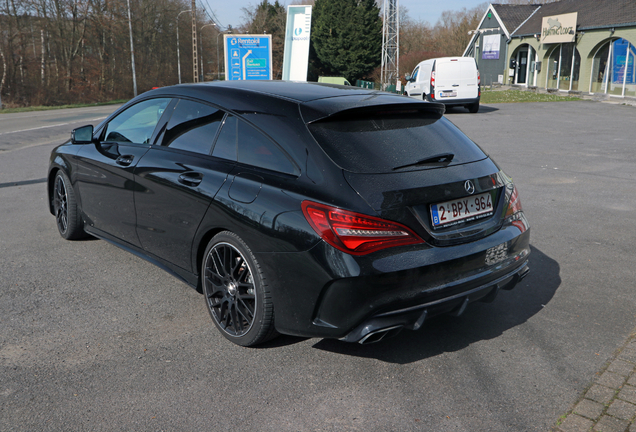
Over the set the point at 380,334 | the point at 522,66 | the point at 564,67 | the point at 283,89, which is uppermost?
the point at 522,66

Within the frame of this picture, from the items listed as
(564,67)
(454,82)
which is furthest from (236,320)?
(564,67)

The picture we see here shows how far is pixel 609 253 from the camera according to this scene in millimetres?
5449

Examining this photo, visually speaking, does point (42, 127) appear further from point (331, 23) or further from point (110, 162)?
point (331, 23)

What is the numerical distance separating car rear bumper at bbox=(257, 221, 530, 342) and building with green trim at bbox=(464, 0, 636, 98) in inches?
1189

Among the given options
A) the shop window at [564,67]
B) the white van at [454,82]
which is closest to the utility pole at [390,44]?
the shop window at [564,67]

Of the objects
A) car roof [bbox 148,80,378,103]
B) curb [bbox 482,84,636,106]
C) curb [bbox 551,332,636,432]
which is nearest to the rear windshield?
car roof [bbox 148,80,378,103]

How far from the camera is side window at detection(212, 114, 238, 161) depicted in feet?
12.2

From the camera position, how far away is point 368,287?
9.85 ft

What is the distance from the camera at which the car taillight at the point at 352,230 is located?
300 cm

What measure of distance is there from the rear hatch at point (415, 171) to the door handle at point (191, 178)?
3.00 ft

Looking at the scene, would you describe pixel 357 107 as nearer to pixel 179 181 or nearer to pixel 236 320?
pixel 179 181

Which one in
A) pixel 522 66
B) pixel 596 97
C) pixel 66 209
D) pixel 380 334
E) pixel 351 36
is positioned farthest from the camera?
pixel 351 36

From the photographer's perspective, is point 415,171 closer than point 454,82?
Yes

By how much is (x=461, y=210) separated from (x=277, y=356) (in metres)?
1.43
